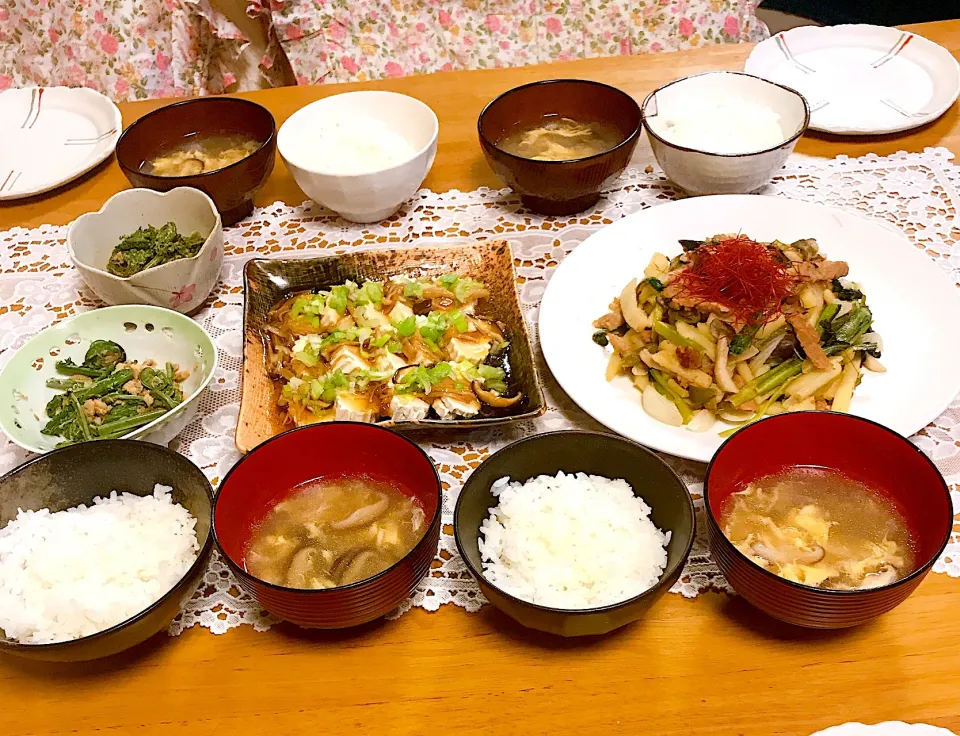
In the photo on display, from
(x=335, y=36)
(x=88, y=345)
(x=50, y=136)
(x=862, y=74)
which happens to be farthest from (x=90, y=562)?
(x=335, y=36)

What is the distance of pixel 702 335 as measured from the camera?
1776 mm

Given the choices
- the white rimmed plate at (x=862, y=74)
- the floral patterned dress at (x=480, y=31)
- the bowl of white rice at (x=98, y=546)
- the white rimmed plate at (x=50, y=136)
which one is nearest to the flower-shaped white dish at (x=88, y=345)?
the bowl of white rice at (x=98, y=546)

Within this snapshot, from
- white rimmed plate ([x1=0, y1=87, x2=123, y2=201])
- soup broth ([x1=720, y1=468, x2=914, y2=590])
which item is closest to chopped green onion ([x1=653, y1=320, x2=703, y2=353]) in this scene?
soup broth ([x1=720, y1=468, x2=914, y2=590])

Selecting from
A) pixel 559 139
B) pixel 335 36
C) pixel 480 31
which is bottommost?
pixel 480 31

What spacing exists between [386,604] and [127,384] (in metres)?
0.86

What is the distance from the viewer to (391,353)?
6.08 ft

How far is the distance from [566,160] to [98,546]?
60.5 inches

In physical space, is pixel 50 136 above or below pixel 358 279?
above

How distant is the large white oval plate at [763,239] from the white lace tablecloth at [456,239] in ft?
0.31

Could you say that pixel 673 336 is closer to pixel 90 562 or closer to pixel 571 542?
pixel 571 542

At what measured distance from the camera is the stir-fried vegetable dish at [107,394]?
1701 mm

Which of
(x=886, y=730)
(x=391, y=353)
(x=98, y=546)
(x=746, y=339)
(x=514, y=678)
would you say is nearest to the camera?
(x=886, y=730)

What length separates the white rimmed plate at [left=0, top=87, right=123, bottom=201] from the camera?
2623mm

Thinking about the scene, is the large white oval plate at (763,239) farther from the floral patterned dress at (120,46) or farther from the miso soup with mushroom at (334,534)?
the floral patterned dress at (120,46)
